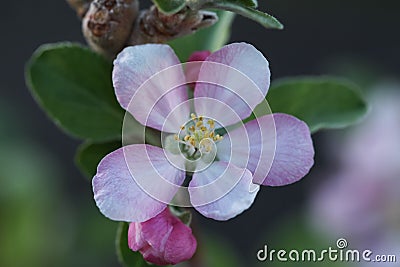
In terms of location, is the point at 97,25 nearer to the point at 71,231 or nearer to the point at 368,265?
the point at 368,265

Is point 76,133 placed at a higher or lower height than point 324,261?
higher

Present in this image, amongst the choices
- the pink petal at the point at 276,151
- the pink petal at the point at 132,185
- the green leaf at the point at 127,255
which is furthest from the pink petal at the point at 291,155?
the green leaf at the point at 127,255

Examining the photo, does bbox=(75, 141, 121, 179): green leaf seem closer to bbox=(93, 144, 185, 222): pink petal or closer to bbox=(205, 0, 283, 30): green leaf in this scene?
bbox=(93, 144, 185, 222): pink petal

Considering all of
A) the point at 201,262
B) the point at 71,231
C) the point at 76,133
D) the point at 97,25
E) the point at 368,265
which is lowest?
the point at 71,231

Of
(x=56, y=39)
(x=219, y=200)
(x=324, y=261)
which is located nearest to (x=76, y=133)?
(x=219, y=200)

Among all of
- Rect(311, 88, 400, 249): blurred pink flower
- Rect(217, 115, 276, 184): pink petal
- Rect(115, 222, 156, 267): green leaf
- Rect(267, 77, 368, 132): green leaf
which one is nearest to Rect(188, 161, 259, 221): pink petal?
Rect(217, 115, 276, 184): pink petal

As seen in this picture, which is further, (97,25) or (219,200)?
(97,25)

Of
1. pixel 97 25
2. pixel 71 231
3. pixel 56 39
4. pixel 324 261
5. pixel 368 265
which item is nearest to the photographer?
pixel 97 25

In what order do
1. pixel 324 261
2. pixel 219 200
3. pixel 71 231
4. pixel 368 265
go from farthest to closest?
pixel 71 231, pixel 324 261, pixel 368 265, pixel 219 200
